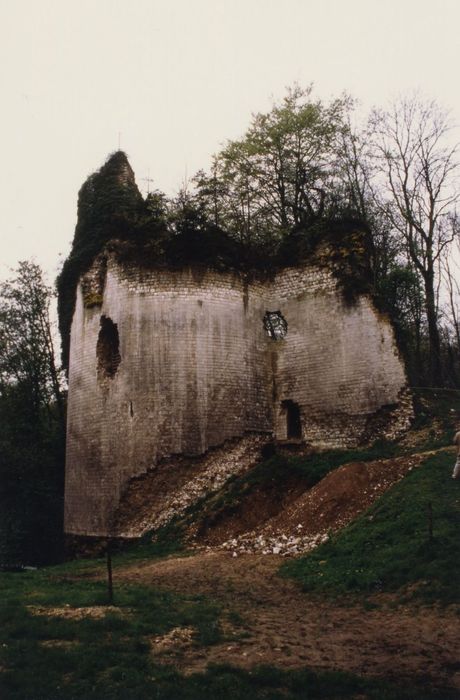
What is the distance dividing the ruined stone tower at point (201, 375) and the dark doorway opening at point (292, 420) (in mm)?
34

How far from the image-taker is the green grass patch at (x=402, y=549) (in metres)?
8.98

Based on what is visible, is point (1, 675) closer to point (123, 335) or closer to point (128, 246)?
point (123, 335)

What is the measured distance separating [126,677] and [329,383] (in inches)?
520

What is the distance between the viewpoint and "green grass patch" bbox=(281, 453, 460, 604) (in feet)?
29.5

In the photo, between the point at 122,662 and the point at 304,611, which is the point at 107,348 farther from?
the point at 122,662

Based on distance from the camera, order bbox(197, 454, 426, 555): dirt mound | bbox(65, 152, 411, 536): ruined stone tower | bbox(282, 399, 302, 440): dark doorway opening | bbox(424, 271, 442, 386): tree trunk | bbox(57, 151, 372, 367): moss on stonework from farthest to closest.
A: 1. bbox(424, 271, 442, 386): tree trunk
2. bbox(282, 399, 302, 440): dark doorway opening
3. bbox(57, 151, 372, 367): moss on stonework
4. bbox(65, 152, 411, 536): ruined stone tower
5. bbox(197, 454, 426, 555): dirt mound

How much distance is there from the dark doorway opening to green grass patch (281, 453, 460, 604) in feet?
20.3

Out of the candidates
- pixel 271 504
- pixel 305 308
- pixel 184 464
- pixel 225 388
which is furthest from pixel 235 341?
pixel 271 504

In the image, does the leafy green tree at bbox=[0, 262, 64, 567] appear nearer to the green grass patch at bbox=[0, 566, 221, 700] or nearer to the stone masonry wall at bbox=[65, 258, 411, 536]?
the stone masonry wall at bbox=[65, 258, 411, 536]

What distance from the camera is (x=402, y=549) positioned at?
32.7 ft

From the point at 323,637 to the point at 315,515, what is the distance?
5.83m

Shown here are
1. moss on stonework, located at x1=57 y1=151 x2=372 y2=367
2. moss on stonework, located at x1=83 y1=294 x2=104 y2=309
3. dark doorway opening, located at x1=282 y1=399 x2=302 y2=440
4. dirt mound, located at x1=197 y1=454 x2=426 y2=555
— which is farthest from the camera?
dark doorway opening, located at x1=282 y1=399 x2=302 y2=440

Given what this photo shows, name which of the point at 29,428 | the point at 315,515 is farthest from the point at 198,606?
the point at 29,428

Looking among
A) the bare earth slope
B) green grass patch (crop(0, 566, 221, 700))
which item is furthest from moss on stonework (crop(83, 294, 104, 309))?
green grass patch (crop(0, 566, 221, 700))
